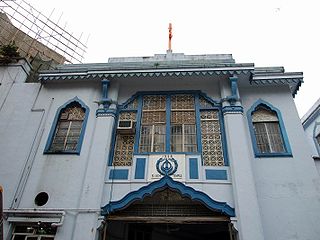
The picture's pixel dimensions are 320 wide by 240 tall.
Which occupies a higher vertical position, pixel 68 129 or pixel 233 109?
pixel 233 109

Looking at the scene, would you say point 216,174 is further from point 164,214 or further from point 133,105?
point 133,105

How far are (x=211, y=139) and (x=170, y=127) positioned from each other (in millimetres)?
1338

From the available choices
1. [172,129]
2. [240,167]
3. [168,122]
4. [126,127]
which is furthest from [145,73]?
[240,167]

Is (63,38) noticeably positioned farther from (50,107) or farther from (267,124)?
(267,124)

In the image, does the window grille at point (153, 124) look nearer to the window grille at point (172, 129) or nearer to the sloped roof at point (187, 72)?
the window grille at point (172, 129)

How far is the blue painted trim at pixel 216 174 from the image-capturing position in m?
7.11

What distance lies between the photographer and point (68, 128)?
846 cm

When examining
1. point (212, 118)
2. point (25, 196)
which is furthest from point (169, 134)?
point (25, 196)

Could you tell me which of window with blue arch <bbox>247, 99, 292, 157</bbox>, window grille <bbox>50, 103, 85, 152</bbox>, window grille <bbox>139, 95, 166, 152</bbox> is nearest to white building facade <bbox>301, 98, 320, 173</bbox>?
window with blue arch <bbox>247, 99, 292, 157</bbox>

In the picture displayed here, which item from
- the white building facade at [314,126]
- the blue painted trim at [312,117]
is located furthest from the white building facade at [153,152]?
the white building facade at [314,126]

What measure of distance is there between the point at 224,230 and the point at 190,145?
14.6 ft

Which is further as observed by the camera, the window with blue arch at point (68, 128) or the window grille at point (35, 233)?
the window with blue arch at point (68, 128)

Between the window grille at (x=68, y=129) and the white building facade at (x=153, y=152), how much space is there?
37 millimetres

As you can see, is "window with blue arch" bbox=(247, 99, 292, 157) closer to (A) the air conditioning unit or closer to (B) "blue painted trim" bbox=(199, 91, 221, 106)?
(B) "blue painted trim" bbox=(199, 91, 221, 106)
